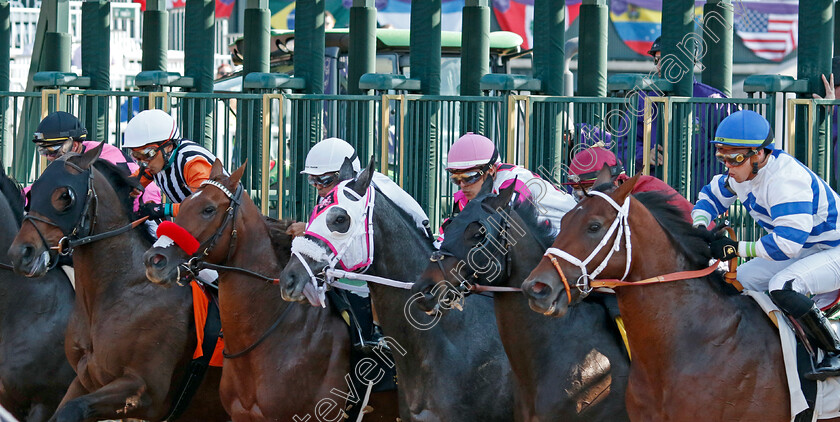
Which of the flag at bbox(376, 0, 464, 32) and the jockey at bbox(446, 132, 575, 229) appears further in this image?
the flag at bbox(376, 0, 464, 32)

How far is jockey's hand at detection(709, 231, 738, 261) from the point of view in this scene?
497 cm

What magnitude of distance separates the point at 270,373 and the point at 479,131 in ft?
11.9

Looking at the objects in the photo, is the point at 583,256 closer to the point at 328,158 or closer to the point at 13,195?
the point at 328,158

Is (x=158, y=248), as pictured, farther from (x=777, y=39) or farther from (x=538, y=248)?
(x=777, y=39)

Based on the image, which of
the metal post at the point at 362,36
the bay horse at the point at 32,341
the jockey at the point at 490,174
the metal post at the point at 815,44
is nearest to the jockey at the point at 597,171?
the jockey at the point at 490,174

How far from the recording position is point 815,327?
494 centimetres

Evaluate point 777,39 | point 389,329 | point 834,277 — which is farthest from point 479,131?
point 777,39

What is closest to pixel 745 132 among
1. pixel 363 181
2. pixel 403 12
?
pixel 363 181

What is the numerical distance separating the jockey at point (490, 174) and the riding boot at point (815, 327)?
1393 millimetres

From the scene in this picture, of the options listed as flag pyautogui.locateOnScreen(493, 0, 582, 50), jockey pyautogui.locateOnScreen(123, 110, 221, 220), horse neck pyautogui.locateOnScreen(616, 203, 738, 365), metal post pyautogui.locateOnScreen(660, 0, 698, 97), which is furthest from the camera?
flag pyautogui.locateOnScreen(493, 0, 582, 50)

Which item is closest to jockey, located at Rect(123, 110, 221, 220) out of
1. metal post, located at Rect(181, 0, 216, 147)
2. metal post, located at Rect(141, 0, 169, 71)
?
metal post, located at Rect(181, 0, 216, 147)

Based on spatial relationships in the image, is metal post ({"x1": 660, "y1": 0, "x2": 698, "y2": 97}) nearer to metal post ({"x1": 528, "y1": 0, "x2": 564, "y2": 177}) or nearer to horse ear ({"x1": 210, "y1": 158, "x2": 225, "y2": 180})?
metal post ({"x1": 528, "y1": 0, "x2": 564, "y2": 177})

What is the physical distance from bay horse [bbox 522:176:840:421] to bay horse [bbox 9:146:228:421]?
2.55 meters

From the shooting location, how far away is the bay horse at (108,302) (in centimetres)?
626
